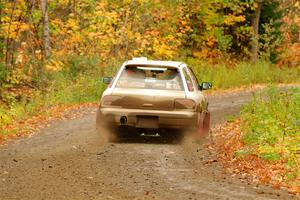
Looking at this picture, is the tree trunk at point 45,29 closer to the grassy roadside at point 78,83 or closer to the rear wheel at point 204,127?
the grassy roadside at point 78,83

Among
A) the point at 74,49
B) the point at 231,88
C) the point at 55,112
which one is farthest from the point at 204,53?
the point at 55,112

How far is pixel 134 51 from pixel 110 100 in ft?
49.6

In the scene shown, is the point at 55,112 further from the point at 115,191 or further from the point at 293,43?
the point at 293,43

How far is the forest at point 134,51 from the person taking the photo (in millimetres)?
15461

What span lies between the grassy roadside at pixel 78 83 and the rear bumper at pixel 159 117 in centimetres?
290

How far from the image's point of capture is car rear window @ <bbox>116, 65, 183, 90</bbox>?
44.5 feet

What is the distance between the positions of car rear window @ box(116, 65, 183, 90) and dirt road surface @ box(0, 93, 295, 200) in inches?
44.8

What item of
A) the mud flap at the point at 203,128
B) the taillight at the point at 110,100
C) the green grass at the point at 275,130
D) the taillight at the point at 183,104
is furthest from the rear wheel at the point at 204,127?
the taillight at the point at 110,100

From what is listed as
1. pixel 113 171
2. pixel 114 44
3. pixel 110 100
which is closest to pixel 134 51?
pixel 114 44

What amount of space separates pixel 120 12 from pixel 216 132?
14.0m

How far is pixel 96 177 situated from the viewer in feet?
32.7

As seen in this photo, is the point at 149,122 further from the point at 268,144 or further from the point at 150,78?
the point at 268,144

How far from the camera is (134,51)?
2828 centimetres

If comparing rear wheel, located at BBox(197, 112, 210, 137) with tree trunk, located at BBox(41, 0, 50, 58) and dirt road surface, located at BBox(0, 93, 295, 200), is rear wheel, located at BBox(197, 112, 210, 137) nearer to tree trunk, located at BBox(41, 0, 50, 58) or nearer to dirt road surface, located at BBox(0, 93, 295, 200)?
dirt road surface, located at BBox(0, 93, 295, 200)
